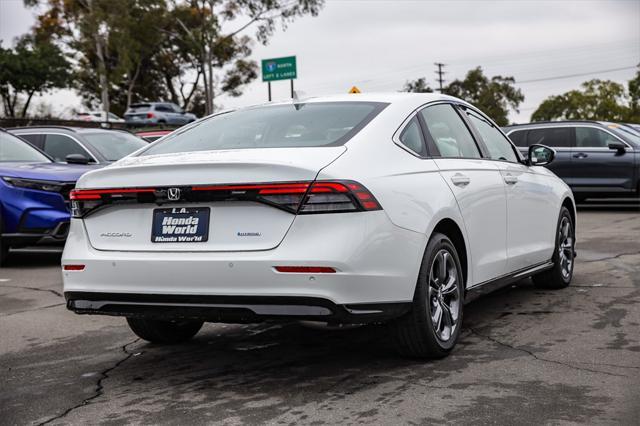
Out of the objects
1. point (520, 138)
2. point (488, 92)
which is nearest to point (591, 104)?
point (488, 92)

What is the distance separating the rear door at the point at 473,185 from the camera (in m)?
5.58

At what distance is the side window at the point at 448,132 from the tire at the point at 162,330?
1.99m

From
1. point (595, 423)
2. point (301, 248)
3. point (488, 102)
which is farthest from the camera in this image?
point (488, 102)

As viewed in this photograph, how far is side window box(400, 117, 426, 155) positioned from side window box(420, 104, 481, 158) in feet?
0.51

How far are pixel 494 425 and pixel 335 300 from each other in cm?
96

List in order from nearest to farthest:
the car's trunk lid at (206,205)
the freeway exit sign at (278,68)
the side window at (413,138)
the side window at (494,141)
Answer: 1. the car's trunk lid at (206,205)
2. the side window at (413,138)
3. the side window at (494,141)
4. the freeway exit sign at (278,68)

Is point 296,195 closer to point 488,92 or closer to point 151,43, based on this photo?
point 151,43

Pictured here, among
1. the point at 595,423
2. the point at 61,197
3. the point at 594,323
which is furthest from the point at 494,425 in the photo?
the point at 61,197

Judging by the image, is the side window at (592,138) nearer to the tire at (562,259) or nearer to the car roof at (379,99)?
the tire at (562,259)

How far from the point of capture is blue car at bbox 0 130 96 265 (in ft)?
33.9

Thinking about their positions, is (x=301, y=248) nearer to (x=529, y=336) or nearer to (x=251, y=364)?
(x=251, y=364)

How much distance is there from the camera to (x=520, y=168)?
273 inches

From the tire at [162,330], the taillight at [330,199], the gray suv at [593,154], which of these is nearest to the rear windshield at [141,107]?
the gray suv at [593,154]

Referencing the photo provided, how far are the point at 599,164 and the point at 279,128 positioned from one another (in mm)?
13448
